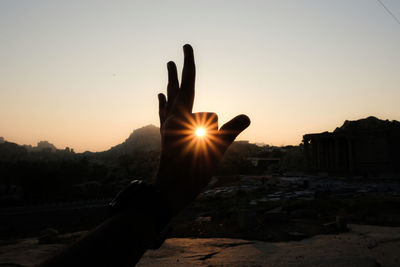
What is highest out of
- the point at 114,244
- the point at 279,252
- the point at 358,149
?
the point at 358,149

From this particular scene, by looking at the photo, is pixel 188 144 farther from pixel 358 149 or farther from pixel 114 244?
pixel 358 149

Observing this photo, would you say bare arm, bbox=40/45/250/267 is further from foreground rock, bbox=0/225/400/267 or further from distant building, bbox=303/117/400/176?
distant building, bbox=303/117/400/176

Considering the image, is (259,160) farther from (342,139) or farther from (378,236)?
(378,236)

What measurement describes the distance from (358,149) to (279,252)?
25259 millimetres

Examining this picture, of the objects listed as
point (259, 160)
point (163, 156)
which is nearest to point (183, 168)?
point (163, 156)

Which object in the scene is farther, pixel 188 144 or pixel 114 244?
pixel 188 144

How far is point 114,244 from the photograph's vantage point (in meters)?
0.96

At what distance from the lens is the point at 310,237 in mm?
8289

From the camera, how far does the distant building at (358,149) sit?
2641cm

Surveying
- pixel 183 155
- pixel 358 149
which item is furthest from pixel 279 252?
pixel 358 149

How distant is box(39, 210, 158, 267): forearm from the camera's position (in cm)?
89

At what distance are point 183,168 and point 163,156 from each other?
96mm

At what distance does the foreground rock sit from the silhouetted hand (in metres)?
5.24

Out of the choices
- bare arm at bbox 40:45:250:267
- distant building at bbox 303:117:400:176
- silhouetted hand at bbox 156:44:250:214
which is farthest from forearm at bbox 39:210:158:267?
distant building at bbox 303:117:400:176
